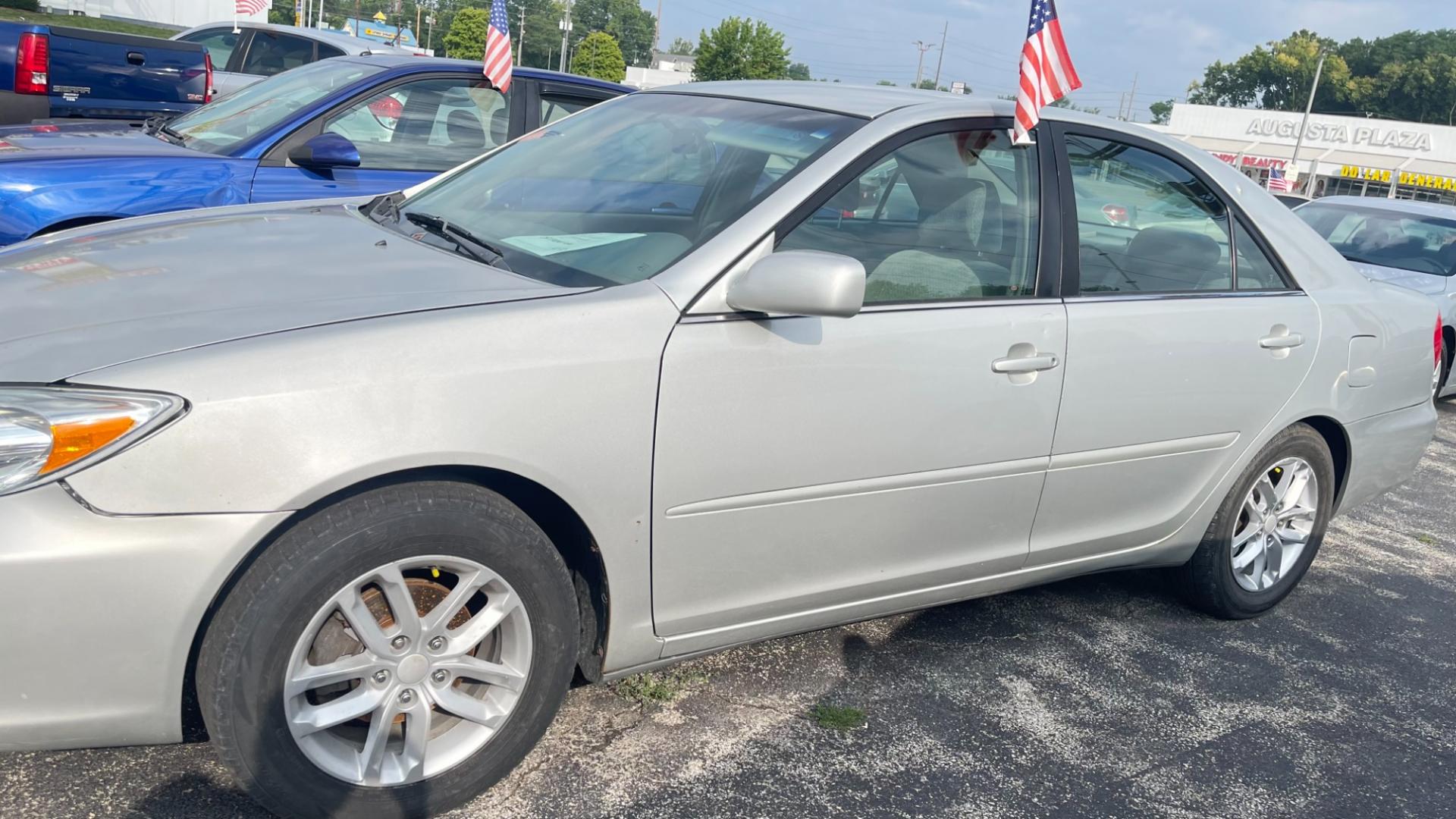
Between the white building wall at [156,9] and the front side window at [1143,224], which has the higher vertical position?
the white building wall at [156,9]

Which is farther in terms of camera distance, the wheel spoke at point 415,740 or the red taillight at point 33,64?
the red taillight at point 33,64

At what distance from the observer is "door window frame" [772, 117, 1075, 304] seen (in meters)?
2.91

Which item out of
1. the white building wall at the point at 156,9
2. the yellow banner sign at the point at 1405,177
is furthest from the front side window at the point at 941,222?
the yellow banner sign at the point at 1405,177

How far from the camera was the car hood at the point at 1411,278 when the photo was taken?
27.2ft

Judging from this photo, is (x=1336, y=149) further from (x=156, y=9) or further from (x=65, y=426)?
(x=65, y=426)

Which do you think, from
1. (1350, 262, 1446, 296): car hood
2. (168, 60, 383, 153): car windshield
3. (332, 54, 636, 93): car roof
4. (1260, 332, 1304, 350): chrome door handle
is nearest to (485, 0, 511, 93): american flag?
(332, 54, 636, 93): car roof

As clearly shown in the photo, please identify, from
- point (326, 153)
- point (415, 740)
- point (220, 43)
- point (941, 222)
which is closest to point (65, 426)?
point (415, 740)

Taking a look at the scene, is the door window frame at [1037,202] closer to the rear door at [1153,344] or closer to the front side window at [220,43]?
the rear door at [1153,344]

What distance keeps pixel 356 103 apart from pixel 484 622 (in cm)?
400

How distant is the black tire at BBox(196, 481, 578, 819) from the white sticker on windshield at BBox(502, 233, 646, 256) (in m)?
0.75

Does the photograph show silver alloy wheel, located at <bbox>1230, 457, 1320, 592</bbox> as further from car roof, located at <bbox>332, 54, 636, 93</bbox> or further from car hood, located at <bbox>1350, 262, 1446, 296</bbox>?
car hood, located at <bbox>1350, 262, 1446, 296</bbox>

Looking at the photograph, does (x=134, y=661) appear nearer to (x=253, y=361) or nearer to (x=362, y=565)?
(x=362, y=565)

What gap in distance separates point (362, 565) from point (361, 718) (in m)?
0.42

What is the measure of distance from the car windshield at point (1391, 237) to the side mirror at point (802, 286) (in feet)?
25.4
